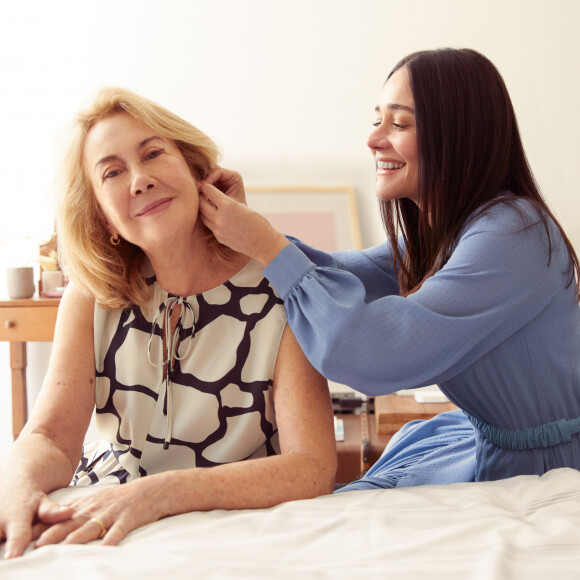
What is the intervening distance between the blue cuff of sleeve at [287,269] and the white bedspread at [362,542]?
1.29 feet

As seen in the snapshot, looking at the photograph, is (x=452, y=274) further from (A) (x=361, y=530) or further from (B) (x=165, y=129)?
(B) (x=165, y=129)

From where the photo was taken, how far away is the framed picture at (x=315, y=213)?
3246 millimetres

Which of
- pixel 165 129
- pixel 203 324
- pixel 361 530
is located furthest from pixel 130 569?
pixel 165 129

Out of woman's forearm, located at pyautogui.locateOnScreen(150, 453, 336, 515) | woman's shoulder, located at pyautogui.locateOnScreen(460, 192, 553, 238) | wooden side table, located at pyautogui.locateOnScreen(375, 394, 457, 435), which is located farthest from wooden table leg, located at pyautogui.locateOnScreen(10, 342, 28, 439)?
woman's shoulder, located at pyautogui.locateOnScreen(460, 192, 553, 238)

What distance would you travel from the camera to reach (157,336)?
139 centimetres

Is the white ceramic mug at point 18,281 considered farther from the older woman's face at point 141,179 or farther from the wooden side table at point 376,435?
the older woman's face at point 141,179

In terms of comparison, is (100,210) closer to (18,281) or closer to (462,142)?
(462,142)

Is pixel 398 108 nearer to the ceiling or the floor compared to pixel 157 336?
nearer to the ceiling

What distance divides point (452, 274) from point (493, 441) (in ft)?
1.24

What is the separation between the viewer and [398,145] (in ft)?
4.69

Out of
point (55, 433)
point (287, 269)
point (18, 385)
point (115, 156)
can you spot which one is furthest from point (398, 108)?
point (18, 385)

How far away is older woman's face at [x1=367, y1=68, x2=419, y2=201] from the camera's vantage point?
1.42m

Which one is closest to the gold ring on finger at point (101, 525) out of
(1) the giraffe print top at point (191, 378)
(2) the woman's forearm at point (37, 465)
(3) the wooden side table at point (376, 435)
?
(2) the woman's forearm at point (37, 465)

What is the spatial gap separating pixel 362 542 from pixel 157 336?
0.68m
